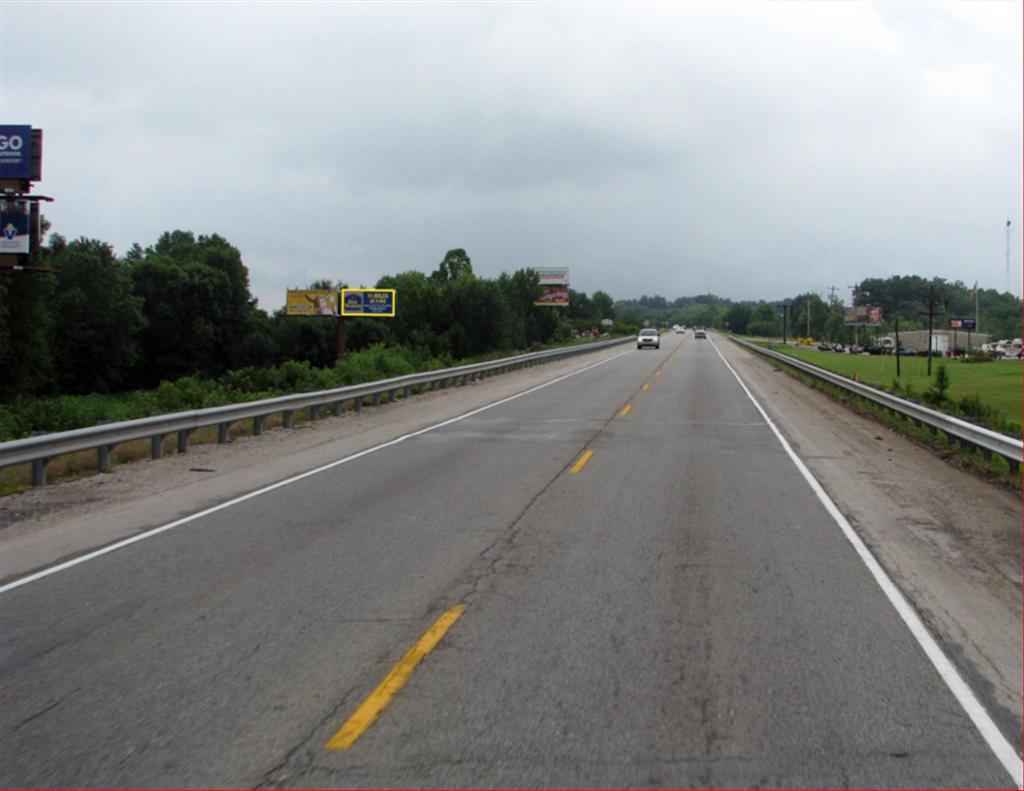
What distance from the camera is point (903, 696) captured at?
5.26 meters

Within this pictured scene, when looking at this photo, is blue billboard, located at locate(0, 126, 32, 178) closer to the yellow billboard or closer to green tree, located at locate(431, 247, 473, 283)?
the yellow billboard

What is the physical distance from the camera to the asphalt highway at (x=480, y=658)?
4.46 meters

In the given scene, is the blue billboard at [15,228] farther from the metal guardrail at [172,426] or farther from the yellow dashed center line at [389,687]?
the yellow dashed center line at [389,687]

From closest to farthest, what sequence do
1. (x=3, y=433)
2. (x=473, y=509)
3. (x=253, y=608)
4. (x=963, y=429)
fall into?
(x=253, y=608) < (x=473, y=509) < (x=963, y=429) < (x=3, y=433)

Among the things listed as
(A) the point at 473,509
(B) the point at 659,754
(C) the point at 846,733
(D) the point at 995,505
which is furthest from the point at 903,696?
(D) the point at 995,505

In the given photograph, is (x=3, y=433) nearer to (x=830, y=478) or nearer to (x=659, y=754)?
(x=830, y=478)

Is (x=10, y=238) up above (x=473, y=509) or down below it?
above

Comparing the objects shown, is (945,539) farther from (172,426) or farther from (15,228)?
(15,228)

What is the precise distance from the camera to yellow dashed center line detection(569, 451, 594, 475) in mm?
13820

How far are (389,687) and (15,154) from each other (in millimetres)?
22806

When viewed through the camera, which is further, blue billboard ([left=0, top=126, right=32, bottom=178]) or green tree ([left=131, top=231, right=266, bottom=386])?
green tree ([left=131, top=231, right=266, bottom=386])

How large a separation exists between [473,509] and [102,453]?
6.75m

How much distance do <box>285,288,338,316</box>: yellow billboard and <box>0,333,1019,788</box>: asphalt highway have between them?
5319 centimetres

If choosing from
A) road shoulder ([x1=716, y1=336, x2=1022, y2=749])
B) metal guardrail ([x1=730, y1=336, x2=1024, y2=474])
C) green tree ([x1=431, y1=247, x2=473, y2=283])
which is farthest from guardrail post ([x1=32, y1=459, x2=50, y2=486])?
green tree ([x1=431, y1=247, x2=473, y2=283])
